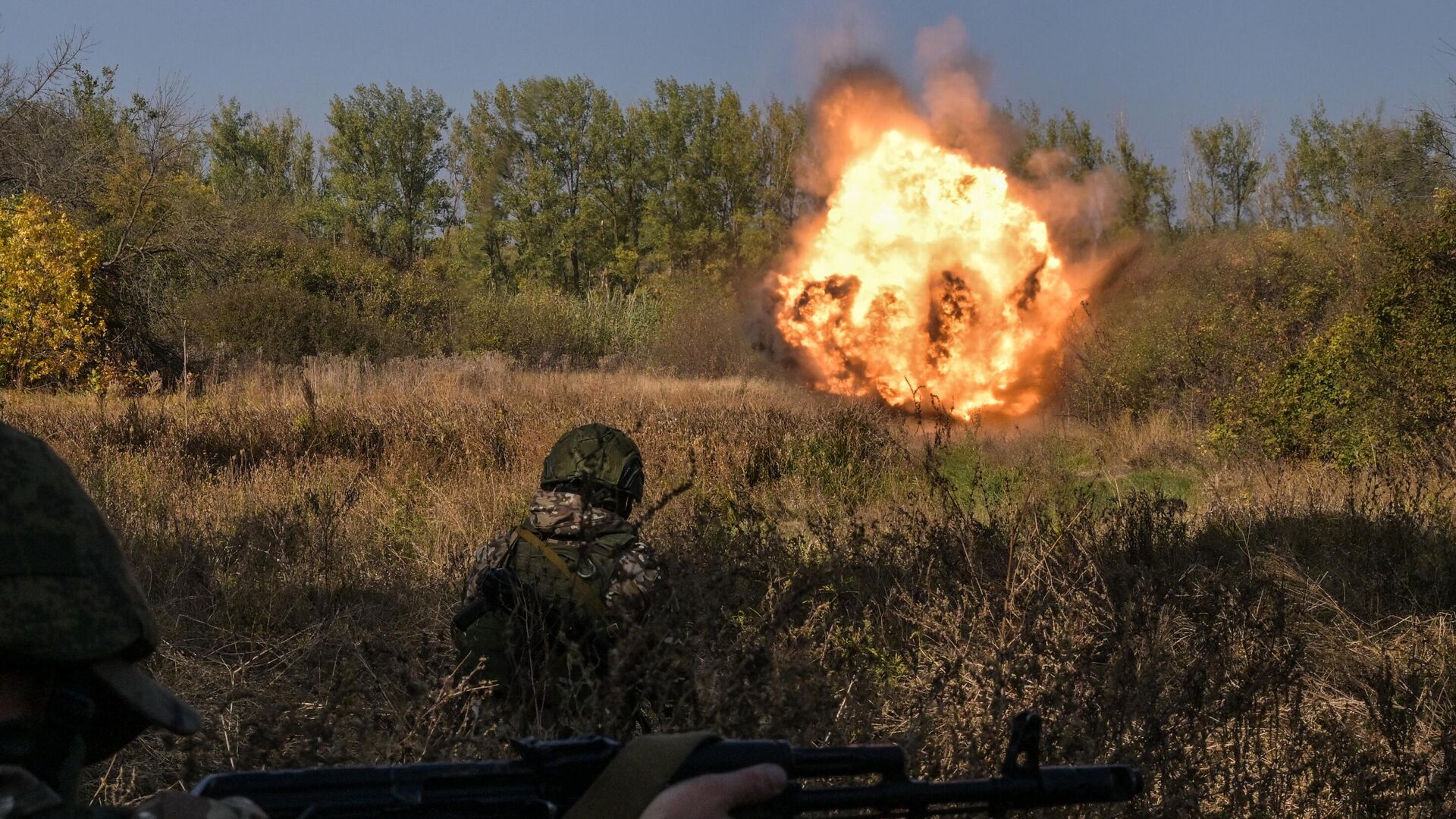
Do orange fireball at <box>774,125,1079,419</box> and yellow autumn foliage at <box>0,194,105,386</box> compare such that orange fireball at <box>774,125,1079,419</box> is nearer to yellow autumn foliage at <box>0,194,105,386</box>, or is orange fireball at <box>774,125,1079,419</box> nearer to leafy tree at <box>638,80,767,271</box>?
yellow autumn foliage at <box>0,194,105,386</box>

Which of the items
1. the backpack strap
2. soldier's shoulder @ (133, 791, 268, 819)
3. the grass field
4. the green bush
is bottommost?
the grass field

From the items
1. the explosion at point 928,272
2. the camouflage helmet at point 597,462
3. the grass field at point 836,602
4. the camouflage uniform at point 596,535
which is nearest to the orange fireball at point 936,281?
the explosion at point 928,272

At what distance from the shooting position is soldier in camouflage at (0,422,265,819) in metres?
1.20

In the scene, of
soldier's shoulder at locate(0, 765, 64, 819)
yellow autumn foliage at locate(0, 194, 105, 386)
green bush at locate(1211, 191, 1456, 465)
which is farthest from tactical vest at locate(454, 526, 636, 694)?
yellow autumn foliage at locate(0, 194, 105, 386)

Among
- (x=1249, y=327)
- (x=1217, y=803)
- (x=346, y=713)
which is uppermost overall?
(x=1249, y=327)

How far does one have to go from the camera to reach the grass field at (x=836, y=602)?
12.0ft

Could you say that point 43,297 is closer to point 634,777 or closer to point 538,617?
point 538,617

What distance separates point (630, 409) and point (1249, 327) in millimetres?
8252

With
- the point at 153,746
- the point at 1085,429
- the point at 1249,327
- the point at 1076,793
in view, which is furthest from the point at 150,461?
the point at 1249,327

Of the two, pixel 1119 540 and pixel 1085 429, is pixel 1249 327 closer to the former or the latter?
pixel 1085 429

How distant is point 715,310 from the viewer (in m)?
28.3

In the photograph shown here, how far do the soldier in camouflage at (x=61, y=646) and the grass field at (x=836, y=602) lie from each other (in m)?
1.77

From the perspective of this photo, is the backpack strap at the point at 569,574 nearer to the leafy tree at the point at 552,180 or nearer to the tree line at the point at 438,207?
the tree line at the point at 438,207

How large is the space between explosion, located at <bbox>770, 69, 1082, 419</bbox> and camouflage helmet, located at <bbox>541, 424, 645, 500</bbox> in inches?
490
